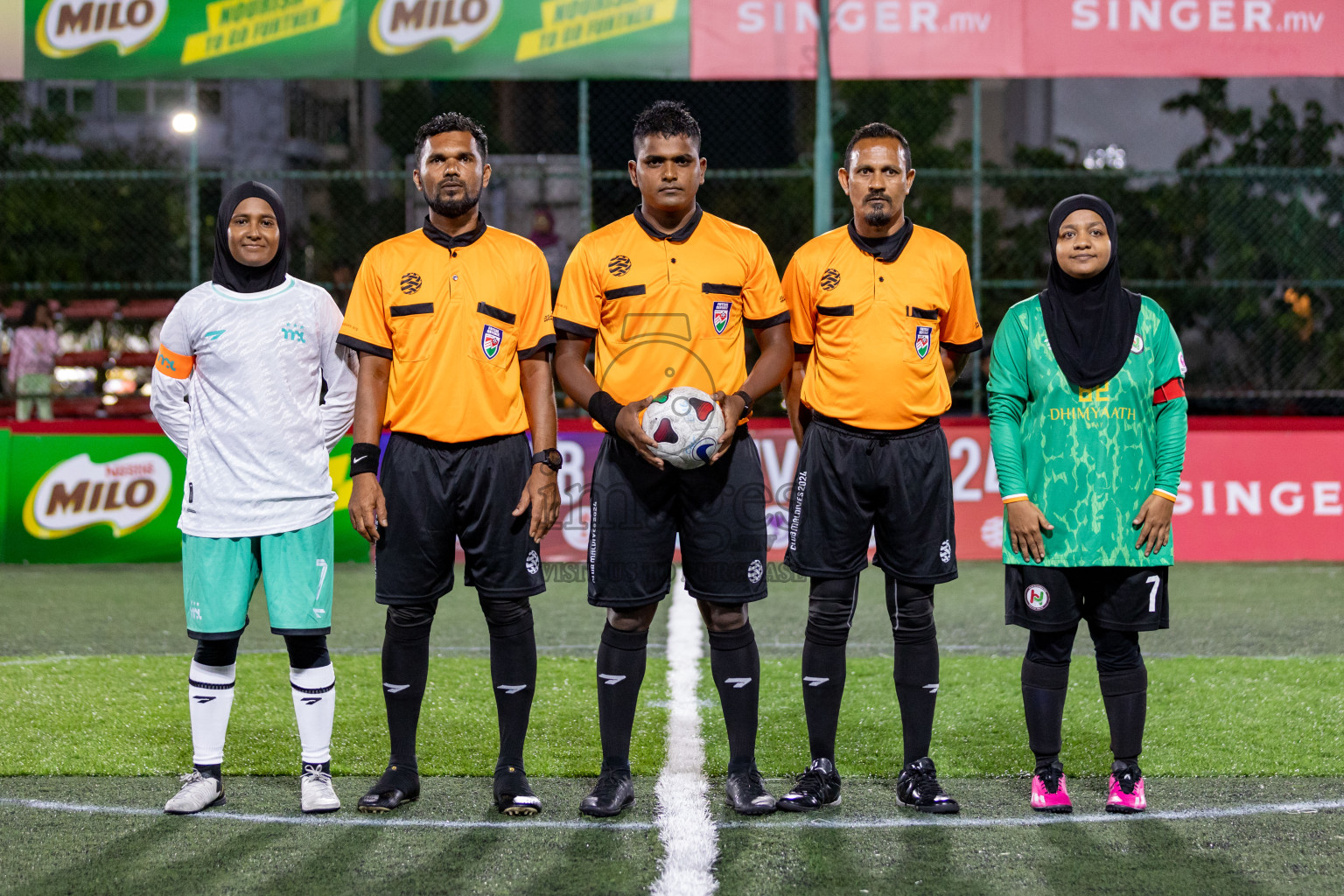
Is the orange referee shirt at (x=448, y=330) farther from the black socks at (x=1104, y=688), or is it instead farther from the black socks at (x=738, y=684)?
the black socks at (x=1104, y=688)

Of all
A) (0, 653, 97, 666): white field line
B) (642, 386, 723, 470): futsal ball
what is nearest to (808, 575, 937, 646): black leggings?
(642, 386, 723, 470): futsal ball

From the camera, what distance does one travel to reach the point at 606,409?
4109mm

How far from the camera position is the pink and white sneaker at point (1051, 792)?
4.26 metres

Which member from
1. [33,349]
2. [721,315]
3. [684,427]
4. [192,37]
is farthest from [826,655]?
[33,349]

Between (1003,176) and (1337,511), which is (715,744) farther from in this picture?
(1003,176)

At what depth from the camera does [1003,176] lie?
13.4m

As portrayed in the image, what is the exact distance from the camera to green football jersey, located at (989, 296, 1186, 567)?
165 inches

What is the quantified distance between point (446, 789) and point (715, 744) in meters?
→ 1.10

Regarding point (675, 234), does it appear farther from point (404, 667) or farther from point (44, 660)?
point (44, 660)

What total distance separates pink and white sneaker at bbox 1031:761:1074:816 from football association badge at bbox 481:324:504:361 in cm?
225

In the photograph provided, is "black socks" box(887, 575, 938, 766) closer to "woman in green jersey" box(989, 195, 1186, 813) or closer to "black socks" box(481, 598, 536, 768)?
"woman in green jersey" box(989, 195, 1186, 813)

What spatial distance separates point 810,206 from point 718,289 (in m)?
11.2

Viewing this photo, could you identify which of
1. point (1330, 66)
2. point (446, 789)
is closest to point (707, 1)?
point (1330, 66)

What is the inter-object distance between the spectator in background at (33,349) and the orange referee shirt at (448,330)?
1262cm
